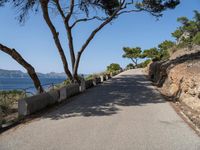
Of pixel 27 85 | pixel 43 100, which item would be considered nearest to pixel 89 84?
pixel 27 85

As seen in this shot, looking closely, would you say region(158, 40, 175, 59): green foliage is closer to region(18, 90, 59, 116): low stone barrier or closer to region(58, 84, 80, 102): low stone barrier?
region(58, 84, 80, 102): low stone barrier

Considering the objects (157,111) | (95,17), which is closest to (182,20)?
(95,17)

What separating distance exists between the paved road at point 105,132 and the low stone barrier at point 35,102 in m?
0.64

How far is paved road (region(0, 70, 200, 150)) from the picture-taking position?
7062 millimetres

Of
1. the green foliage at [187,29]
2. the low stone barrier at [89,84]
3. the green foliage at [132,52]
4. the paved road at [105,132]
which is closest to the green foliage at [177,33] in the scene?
the green foliage at [187,29]

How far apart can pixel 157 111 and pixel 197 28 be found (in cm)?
5733

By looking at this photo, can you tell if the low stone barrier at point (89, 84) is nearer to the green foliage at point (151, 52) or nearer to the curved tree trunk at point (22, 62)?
the curved tree trunk at point (22, 62)

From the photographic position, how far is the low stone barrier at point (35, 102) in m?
11.0

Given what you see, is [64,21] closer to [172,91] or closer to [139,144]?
[172,91]

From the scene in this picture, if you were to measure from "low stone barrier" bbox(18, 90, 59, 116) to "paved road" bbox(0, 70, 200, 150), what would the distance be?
25.3 inches

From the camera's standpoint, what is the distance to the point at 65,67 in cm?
2266

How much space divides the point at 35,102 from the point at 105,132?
4.52 metres

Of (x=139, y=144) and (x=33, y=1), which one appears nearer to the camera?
(x=139, y=144)

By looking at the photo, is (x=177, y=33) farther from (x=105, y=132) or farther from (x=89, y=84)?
(x=105, y=132)
